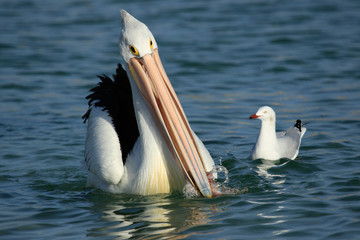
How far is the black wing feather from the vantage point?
5.20 metres

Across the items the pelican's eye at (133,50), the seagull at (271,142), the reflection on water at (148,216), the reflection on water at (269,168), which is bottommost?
the reflection on water at (148,216)

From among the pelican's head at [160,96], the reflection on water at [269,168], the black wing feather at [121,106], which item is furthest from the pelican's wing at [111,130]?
the reflection on water at [269,168]

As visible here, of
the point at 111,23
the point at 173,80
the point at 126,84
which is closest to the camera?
the point at 126,84

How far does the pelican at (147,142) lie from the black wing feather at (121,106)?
1cm

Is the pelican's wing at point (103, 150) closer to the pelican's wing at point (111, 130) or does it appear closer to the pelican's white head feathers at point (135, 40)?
the pelican's wing at point (111, 130)

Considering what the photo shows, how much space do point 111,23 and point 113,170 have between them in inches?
338

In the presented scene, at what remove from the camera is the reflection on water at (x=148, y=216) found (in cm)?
426

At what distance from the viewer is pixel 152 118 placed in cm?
476

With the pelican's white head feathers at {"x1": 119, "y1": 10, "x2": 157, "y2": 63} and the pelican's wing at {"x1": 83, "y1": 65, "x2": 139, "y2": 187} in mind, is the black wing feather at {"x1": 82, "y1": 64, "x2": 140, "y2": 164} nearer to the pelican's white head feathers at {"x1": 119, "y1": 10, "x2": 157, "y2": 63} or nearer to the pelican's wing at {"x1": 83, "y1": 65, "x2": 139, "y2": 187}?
the pelican's wing at {"x1": 83, "y1": 65, "x2": 139, "y2": 187}

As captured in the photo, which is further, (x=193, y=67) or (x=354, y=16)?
(x=354, y=16)

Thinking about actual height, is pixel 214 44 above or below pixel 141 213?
above

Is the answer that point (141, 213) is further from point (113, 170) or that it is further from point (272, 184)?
point (272, 184)

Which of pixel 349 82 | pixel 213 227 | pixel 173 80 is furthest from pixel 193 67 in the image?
pixel 213 227

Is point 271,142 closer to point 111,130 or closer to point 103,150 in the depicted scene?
point 111,130
